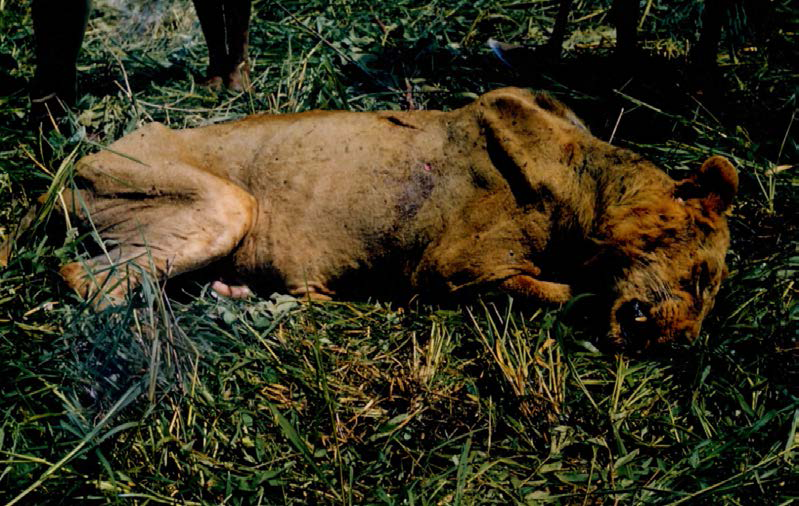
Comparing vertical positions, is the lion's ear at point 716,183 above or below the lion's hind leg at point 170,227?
above

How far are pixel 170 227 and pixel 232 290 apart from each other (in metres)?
0.48

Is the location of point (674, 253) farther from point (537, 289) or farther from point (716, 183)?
point (537, 289)

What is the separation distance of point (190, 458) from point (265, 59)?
11.8 ft

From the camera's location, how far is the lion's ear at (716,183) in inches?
128

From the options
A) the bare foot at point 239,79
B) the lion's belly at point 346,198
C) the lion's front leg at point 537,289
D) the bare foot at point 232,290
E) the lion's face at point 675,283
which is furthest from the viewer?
the bare foot at point 239,79

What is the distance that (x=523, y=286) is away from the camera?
3.53m

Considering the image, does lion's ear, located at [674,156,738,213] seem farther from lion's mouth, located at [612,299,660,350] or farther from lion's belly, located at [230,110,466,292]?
lion's belly, located at [230,110,466,292]

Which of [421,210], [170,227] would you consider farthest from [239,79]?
[421,210]

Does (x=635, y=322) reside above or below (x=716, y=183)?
below

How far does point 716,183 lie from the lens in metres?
3.27

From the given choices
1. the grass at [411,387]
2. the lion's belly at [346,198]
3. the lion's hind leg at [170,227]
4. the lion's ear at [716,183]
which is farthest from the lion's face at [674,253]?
the lion's hind leg at [170,227]

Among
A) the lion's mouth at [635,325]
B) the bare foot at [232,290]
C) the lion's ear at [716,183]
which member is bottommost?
the bare foot at [232,290]

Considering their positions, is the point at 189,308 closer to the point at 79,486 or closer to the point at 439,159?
the point at 79,486

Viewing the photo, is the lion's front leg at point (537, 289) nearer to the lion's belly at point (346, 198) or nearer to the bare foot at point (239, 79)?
the lion's belly at point (346, 198)
